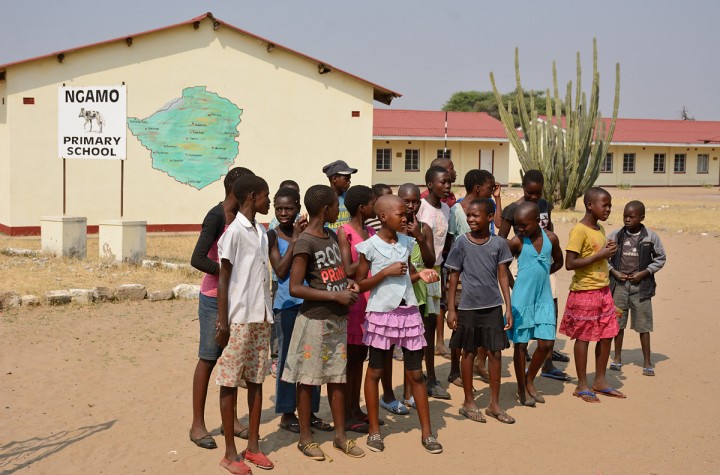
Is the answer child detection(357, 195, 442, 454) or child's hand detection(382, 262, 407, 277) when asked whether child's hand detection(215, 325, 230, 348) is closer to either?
child detection(357, 195, 442, 454)

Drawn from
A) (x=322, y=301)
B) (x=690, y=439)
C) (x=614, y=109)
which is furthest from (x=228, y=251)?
(x=614, y=109)

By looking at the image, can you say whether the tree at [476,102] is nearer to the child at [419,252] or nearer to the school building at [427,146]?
the school building at [427,146]

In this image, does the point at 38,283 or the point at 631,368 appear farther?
the point at 38,283

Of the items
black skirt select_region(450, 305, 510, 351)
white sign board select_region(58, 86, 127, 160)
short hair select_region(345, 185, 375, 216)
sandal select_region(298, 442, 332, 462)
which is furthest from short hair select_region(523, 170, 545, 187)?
white sign board select_region(58, 86, 127, 160)

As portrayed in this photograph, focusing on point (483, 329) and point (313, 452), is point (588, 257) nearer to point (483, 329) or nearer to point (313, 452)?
point (483, 329)

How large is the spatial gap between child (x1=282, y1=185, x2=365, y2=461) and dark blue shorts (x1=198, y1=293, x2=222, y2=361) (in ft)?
1.53

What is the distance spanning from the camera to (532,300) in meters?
5.99

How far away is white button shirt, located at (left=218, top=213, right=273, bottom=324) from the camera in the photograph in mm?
4502

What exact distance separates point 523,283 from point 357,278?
1.64 meters

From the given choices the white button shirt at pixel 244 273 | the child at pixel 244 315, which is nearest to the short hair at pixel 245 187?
the child at pixel 244 315

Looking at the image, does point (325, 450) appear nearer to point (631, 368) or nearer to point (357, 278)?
point (357, 278)

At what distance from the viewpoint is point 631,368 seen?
703 centimetres

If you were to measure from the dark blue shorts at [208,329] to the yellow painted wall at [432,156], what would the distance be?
112ft

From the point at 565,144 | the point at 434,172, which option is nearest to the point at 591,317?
the point at 434,172
